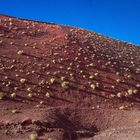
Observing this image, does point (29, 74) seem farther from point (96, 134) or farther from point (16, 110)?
point (96, 134)

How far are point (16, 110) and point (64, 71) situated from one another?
787 centimetres

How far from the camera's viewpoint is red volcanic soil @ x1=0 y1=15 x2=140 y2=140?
2483 cm

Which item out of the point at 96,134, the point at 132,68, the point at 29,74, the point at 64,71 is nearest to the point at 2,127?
the point at 96,134

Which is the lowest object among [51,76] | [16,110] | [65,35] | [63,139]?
[63,139]

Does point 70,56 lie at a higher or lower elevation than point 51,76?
higher

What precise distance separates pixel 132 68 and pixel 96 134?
1478cm

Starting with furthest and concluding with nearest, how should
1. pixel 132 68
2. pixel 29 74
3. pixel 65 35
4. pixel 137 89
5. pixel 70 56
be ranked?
pixel 65 35, pixel 132 68, pixel 70 56, pixel 137 89, pixel 29 74

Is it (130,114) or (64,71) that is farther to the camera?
(64,71)

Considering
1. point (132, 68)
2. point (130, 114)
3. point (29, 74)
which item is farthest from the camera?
point (132, 68)

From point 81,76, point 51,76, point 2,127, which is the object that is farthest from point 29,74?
point 2,127

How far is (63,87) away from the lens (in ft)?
101

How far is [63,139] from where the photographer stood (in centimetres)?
2334

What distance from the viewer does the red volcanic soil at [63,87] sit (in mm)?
24828

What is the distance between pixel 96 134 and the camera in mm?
25172
